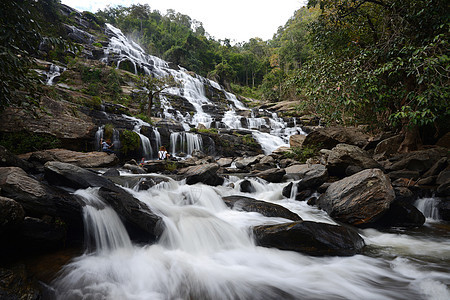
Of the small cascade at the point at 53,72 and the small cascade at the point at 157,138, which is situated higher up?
the small cascade at the point at 53,72

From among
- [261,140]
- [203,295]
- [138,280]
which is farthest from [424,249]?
[261,140]

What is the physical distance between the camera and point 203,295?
2.62m

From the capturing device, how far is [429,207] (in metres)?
5.27

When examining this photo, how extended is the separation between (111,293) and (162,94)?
25.8 metres

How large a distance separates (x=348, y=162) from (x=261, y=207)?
3973mm

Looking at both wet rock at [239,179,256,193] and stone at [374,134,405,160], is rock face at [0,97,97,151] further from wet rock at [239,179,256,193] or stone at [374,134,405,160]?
stone at [374,134,405,160]

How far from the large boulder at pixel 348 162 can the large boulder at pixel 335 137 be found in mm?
4338

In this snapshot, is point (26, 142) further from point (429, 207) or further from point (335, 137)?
point (335, 137)

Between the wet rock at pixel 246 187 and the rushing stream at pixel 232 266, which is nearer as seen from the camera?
the rushing stream at pixel 232 266

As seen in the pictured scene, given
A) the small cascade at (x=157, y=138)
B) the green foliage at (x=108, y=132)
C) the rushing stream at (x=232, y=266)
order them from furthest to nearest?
the small cascade at (x=157, y=138)
the green foliage at (x=108, y=132)
the rushing stream at (x=232, y=266)

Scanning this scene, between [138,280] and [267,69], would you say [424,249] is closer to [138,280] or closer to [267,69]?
[138,280]

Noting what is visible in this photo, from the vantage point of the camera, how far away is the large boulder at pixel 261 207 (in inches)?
190

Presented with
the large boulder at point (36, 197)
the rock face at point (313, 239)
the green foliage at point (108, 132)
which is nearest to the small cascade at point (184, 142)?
the green foliage at point (108, 132)

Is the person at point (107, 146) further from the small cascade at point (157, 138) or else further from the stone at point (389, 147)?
the stone at point (389, 147)
